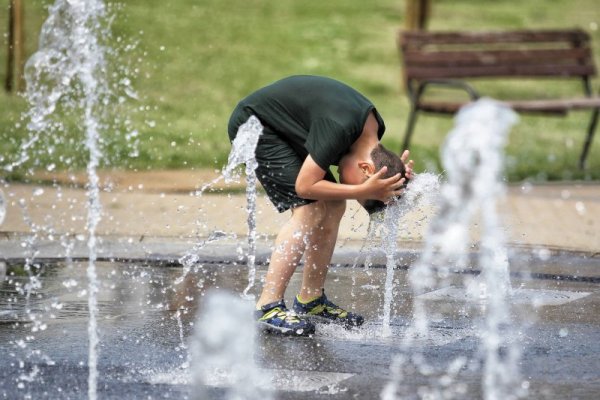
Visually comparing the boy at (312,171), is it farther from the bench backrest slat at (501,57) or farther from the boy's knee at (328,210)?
the bench backrest slat at (501,57)

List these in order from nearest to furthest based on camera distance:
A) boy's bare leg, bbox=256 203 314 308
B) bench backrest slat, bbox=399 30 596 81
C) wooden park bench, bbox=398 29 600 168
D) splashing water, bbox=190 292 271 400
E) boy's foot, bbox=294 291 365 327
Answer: splashing water, bbox=190 292 271 400 < boy's bare leg, bbox=256 203 314 308 < boy's foot, bbox=294 291 365 327 < wooden park bench, bbox=398 29 600 168 < bench backrest slat, bbox=399 30 596 81

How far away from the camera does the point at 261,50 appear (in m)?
19.3

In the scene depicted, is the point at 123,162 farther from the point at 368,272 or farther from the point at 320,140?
the point at 320,140

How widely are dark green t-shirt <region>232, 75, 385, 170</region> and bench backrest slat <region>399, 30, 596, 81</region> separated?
20.5 ft

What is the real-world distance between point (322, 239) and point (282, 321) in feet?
1.31

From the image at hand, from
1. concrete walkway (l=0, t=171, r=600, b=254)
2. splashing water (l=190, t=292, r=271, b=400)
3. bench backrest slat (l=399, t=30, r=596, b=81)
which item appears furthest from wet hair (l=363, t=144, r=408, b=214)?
bench backrest slat (l=399, t=30, r=596, b=81)

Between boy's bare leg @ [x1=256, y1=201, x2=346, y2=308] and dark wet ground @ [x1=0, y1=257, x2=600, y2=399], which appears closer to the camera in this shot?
dark wet ground @ [x1=0, y1=257, x2=600, y2=399]

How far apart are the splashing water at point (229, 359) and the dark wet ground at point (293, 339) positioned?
51 millimetres

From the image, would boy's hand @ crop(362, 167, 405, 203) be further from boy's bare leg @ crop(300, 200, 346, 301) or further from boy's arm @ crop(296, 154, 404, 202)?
boy's bare leg @ crop(300, 200, 346, 301)

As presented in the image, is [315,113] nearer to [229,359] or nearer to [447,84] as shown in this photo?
[229,359]

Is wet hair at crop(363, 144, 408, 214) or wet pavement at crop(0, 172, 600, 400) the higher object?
wet hair at crop(363, 144, 408, 214)

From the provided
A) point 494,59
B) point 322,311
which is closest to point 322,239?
point 322,311

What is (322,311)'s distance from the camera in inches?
244

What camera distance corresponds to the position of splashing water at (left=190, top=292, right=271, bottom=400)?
4.84m
